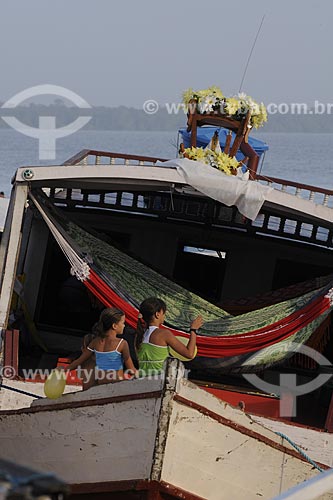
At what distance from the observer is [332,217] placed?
8250 millimetres

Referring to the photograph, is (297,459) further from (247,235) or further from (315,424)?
(247,235)

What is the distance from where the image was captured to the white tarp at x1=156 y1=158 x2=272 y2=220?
8297mm

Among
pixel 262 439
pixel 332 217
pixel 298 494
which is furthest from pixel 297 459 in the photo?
pixel 298 494

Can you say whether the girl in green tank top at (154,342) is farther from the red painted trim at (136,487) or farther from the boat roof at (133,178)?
the boat roof at (133,178)

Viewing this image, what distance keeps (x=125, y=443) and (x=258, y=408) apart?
8.25 feet

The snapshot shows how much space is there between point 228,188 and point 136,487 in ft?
9.39

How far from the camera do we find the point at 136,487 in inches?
257

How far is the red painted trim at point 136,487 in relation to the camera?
646 cm

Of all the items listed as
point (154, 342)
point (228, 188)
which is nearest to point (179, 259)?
point (228, 188)

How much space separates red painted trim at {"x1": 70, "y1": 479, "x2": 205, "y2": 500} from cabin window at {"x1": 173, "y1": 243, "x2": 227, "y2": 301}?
4485mm

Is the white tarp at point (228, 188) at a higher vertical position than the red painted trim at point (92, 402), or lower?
higher

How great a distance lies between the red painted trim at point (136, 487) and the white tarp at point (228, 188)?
2.64m

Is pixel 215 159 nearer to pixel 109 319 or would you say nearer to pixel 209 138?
pixel 109 319

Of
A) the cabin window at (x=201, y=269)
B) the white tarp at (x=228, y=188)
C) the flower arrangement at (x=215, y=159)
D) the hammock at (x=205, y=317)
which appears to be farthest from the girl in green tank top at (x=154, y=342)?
the cabin window at (x=201, y=269)
